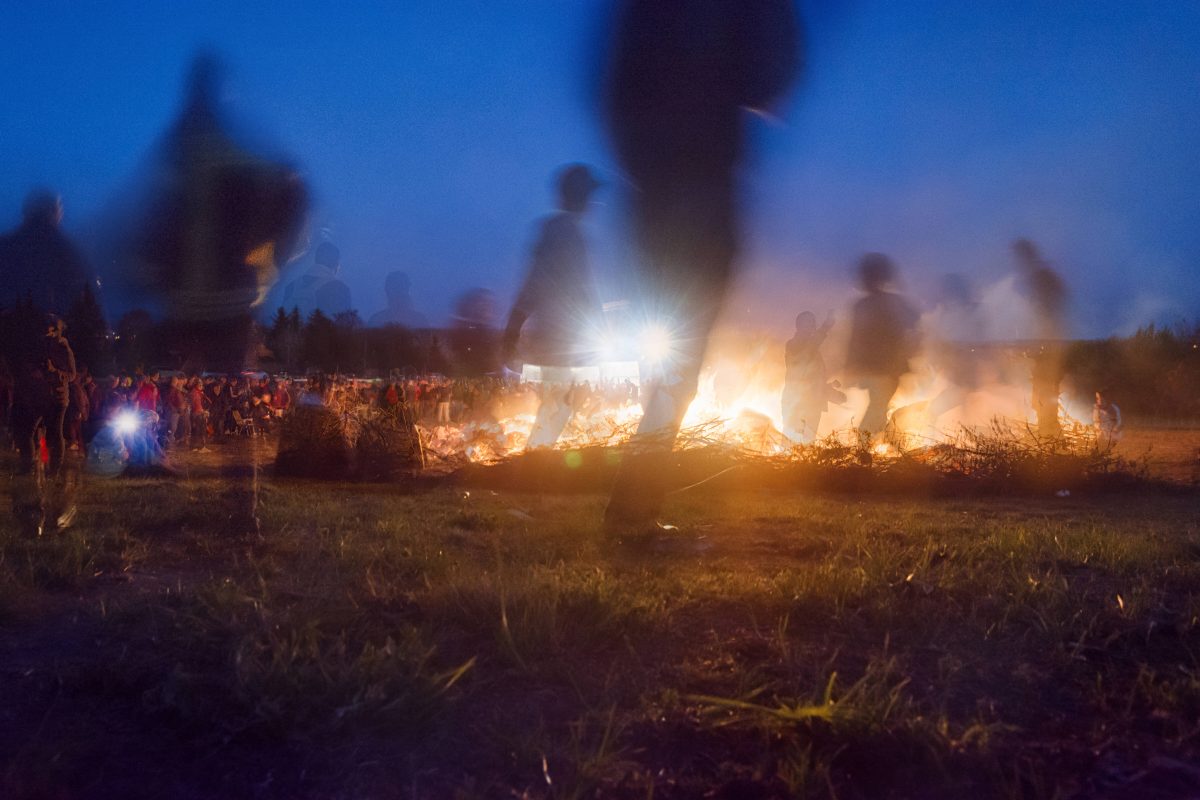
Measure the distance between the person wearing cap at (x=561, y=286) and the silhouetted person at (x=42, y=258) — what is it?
338 cm

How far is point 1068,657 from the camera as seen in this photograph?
2389 mm

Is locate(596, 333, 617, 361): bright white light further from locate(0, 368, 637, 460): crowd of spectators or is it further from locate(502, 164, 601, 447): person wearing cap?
locate(0, 368, 637, 460): crowd of spectators

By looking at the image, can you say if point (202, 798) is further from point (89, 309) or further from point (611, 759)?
point (89, 309)

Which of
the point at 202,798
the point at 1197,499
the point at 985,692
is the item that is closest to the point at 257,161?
the point at 202,798

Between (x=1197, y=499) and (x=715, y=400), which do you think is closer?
(x=1197, y=499)

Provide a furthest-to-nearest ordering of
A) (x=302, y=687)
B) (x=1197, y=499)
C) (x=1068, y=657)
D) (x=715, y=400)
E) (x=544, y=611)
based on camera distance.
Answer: (x=715, y=400), (x=1197, y=499), (x=544, y=611), (x=1068, y=657), (x=302, y=687)

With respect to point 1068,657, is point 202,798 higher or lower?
lower

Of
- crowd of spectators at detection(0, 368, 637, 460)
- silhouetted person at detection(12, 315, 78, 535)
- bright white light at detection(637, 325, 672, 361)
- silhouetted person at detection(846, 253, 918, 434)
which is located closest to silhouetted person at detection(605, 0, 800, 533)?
bright white light at detection(637, 325, 672, 361)

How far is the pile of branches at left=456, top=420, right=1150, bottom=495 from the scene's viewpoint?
7.66m

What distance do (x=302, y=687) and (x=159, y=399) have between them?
591 inches

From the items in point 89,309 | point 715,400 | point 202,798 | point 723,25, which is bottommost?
point 202,798

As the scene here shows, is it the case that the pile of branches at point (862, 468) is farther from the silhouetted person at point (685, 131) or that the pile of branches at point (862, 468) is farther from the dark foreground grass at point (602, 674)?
the dark foreground grass at point (602, 674)

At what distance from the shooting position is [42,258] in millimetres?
6723

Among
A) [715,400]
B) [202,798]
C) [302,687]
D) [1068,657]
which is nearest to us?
[202,798]
